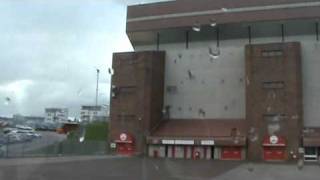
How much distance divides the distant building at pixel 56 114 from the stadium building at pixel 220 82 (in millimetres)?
29361

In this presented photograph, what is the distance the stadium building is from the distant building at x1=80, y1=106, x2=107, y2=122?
3425cm

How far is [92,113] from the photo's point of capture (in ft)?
426

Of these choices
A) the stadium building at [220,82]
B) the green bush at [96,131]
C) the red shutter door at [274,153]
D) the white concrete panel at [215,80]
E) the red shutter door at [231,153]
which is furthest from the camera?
the green bush at [96,131]

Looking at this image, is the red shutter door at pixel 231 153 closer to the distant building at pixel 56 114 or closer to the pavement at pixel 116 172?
the pavement at pixel 116 172

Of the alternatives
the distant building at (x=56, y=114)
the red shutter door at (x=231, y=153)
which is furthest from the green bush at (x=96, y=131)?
the red shutter door at (x=231, y=153)

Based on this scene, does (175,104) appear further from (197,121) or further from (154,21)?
(154,21)

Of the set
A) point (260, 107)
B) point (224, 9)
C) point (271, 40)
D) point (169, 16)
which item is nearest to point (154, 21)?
point (169, 16)

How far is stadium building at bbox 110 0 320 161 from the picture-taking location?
77000 mm

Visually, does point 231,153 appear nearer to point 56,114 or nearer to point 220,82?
point 220,82

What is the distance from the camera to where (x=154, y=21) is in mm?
94062

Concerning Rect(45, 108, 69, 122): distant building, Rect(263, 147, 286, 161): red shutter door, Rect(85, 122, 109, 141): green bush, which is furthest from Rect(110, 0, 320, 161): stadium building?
Rect(45, 108, 69, 122): distant building

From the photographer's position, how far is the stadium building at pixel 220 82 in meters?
77.0

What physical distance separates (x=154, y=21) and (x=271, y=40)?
19.1m

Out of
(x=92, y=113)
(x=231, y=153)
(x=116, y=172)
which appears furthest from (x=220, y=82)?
(x=92, y=113)
